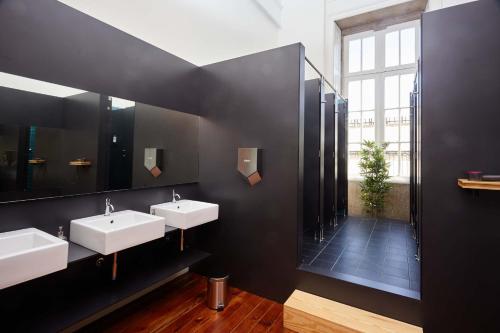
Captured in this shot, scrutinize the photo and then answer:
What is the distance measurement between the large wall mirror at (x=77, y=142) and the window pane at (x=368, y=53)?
4028 millimetres

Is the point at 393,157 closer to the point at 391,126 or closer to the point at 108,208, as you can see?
the point at 391,126

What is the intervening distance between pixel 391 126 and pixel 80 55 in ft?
16.2

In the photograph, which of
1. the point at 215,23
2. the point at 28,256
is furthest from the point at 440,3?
the point at 28,256

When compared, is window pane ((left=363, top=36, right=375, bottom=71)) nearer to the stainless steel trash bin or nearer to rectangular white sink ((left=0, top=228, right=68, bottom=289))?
the stainless steel trash bin

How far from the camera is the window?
4.77m

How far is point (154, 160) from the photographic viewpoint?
2.76m

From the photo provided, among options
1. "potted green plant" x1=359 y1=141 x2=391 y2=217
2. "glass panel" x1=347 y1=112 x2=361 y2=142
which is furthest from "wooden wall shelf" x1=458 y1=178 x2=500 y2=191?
"glass panel" x1=347 y1=112 x2=361 y2=142

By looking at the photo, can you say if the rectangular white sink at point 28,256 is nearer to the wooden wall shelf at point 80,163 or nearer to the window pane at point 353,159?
the wooden wall shelf at point 80,163

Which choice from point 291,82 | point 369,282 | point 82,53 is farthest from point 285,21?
point 369,282

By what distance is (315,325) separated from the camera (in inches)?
82.8

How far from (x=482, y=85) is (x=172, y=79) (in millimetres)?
2770

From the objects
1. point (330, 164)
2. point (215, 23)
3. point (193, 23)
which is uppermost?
point (215, 23)

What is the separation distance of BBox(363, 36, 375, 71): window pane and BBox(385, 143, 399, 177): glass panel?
1.61m

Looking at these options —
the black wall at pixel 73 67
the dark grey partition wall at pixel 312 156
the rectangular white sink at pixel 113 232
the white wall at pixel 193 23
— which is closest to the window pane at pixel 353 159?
the dark grey partition wall at pixel 312 156
